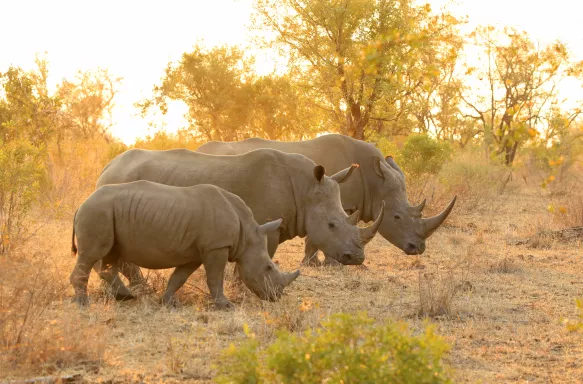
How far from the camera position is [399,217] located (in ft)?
37.6

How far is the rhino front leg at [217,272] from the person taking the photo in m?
8.31

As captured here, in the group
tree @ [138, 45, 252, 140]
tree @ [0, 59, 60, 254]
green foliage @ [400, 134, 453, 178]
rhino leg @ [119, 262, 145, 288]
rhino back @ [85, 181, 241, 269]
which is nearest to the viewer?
rhino back @ [85, 181, 241, 269]

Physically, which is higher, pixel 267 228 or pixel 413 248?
pixel 267 228

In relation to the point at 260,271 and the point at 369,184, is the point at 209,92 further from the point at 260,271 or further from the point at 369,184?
the point at 260,271

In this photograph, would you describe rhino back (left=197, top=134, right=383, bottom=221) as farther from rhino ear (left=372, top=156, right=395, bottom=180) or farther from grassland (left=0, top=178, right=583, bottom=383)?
grassland (left=0, top=178, right=583, bottom=383)

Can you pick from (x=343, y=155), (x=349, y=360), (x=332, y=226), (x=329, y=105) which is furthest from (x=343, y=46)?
(x=349, y=360)

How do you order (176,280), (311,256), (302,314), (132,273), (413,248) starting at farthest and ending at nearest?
1. (311,256)
2. (413,248)
3. (132,273)
4. (176,280)
5. (302,314)

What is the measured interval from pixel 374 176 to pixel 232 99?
67.9 feet

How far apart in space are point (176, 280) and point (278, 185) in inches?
73.0

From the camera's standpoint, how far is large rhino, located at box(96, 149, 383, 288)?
31.2 ft

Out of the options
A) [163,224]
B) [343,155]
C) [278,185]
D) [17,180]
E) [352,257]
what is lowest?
[352,257]

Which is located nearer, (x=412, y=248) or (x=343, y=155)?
(x=412, y=248)

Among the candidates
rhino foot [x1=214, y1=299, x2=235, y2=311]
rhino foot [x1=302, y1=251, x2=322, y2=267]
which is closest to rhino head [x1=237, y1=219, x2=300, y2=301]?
rhino foot [x1=214, y1=299, x2=235, y2=311]

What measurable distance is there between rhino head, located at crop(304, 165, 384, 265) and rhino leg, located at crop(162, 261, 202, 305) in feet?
5.20
